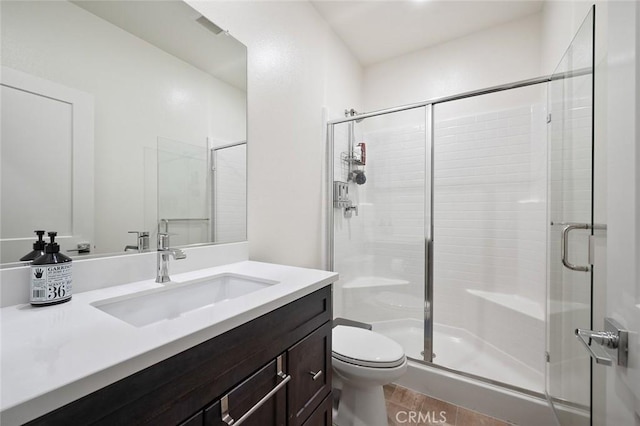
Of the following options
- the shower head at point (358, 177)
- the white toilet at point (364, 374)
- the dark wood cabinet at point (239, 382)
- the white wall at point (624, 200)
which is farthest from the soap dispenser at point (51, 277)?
the shower head at point (358, 177)

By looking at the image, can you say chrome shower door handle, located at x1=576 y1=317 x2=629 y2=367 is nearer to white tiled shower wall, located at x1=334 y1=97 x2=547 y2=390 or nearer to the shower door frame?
the shower door frame

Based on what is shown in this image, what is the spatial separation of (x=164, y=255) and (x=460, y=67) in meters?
2.75

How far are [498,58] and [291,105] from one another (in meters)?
1.87

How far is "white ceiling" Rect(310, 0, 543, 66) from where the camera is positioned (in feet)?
6.83

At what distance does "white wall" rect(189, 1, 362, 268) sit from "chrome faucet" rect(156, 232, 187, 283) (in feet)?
1.67

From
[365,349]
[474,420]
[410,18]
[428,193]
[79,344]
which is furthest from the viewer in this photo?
[410,18]

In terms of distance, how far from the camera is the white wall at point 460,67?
7.48 feet

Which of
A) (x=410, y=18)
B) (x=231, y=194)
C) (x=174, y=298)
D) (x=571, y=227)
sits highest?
(x=410, y=18)

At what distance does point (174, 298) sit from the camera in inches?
38.7

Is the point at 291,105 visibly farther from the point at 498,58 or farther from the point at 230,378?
the point at 498,58

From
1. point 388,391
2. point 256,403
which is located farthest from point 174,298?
point 388,391

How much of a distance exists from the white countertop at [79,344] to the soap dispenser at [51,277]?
24 mm

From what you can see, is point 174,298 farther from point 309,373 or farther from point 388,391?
point 388,391

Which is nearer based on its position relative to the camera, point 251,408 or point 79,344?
point 79,344
